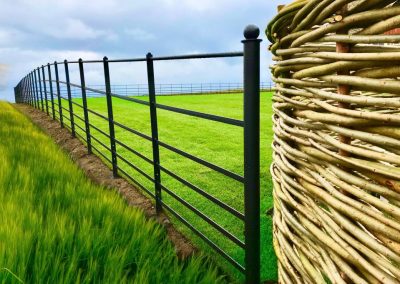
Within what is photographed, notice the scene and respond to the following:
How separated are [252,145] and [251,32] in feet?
1.81

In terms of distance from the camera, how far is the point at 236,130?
8.30 metres

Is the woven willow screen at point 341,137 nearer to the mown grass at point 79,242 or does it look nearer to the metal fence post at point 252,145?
the metal fence post at point 252,145

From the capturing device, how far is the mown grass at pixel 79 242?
2.17m

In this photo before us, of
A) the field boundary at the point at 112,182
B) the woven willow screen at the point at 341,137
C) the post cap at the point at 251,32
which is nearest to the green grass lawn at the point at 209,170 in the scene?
the field boundary at the point at 112,182

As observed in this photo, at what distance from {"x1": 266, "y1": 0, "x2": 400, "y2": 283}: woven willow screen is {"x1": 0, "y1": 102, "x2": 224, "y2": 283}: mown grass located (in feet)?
3.13

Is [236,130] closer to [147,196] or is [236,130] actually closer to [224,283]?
[147,196]

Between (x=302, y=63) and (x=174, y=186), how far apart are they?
347cm

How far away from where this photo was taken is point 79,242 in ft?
8.11

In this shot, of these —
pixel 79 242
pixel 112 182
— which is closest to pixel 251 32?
pixel 79 242

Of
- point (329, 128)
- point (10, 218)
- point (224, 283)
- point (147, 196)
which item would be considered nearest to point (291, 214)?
point (329, 128)

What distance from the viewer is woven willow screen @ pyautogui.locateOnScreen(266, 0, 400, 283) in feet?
3.65

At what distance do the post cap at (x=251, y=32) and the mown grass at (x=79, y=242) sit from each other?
49.4 inches

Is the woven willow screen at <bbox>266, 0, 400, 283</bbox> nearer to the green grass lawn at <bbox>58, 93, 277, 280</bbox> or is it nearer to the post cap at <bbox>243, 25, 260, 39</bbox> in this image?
the post cap at <bbox>243, 25, 260, 39</bbox>

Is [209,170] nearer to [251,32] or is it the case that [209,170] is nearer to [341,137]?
[251,32]
